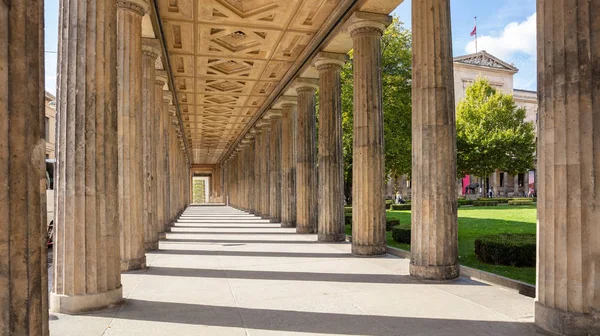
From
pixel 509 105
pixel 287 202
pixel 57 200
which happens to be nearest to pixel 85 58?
pixel 57 200

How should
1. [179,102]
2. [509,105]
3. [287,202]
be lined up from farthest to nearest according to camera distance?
1. [509,105]
2. [179,102]
3. [287,202]

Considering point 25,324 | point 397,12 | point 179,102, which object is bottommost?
point 25,324

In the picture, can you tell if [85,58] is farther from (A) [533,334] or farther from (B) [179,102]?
(B) [179,102]

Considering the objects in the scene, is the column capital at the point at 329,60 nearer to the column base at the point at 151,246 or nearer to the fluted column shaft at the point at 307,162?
the fluted column shaft at the point at 307,162

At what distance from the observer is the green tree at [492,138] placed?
140 ft

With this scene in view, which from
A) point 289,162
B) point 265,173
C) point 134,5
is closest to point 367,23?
point 134,5

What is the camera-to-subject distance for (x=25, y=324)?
3275 millimetres

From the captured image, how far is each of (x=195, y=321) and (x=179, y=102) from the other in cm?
1984

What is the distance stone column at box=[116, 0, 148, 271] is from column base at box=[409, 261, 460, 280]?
5968mm

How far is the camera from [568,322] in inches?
198

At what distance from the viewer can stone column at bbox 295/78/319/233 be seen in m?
17.8

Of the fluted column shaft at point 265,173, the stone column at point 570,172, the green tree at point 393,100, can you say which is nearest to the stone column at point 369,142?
the stone column at point 570,172

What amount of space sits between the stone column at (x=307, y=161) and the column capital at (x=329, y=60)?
3055 millimetres

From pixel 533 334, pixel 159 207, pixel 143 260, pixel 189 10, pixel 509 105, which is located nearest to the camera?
pixel 533 334
